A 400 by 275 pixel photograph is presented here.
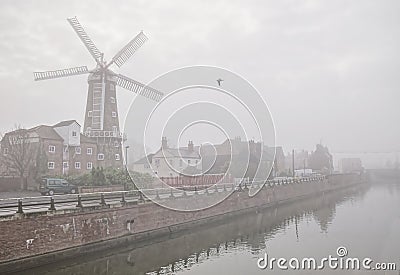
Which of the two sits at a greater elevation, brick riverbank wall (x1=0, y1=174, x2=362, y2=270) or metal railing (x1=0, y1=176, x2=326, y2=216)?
metal railing (x1=0, y1=176, x2=326, y2=216)

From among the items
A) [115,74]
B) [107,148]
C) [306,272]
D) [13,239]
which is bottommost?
[306,272]

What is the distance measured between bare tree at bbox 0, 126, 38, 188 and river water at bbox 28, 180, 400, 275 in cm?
1866

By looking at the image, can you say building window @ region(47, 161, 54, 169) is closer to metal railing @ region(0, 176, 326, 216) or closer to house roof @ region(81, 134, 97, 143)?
house roof @ region(81, 134, 97, 143)

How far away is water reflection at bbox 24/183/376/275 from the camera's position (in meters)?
16.3

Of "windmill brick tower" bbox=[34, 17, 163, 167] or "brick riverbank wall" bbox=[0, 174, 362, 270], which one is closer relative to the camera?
"brick riverbank wall" bbox=[0, 174, 362, 270]

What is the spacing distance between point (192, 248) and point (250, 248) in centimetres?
307

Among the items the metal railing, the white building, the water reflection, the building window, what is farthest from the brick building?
the water reflection

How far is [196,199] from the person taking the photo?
89.6ft

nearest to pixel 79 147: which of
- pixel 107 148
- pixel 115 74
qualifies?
pixel 107 148

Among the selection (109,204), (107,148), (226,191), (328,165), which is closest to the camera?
(109,204)

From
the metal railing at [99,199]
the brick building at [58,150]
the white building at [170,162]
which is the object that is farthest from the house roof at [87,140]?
the metal railing at [99,199]

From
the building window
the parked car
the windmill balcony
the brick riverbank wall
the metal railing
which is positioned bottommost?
the brick riverbank wall

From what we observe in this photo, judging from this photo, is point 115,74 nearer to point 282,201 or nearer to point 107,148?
point 107,148

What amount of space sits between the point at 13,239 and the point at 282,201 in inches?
1238
